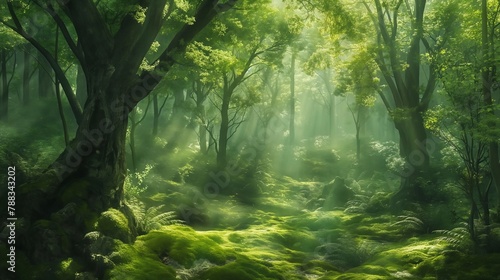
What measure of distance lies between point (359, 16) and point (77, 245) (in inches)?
725

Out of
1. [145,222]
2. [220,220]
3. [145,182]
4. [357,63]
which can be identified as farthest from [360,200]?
[145,222]

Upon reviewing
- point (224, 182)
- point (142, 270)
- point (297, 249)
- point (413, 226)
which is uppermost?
point (224, 182)

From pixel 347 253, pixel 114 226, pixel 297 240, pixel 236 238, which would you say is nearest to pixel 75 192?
pixel 114 226

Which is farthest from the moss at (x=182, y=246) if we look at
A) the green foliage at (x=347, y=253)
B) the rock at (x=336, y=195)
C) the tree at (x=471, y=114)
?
the rock at (x=336, y=195)

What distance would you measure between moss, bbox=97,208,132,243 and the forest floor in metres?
0.40

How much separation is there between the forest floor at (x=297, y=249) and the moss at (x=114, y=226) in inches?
15.8

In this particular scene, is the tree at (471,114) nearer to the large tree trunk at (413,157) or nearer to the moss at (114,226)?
the large tree trunk at (413,157)

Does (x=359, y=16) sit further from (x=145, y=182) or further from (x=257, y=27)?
(x=145, y=182)

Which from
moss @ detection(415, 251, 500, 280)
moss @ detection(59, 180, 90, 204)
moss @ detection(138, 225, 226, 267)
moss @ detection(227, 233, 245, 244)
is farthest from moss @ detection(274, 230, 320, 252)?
moss @ detection(59, 180, 90, 204)

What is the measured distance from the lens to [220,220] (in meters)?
18.0

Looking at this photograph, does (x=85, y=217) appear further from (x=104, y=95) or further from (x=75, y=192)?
(x=104, y=95)

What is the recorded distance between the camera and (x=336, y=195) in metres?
25.1

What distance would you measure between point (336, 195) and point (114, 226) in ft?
57.8

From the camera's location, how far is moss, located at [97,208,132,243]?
31.1ft
